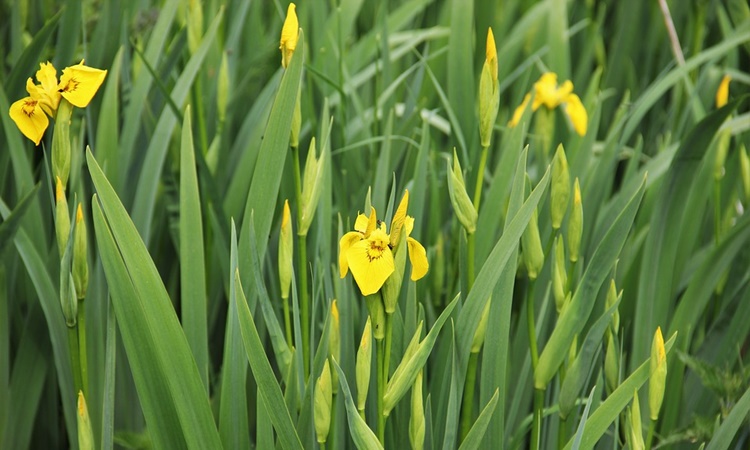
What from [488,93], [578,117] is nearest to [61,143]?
[488,93]

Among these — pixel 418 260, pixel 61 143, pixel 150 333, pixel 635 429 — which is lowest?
pixel 635 429

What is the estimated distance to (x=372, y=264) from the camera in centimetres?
76

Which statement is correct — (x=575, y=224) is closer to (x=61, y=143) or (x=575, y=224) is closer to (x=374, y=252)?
(x=374, y=252)

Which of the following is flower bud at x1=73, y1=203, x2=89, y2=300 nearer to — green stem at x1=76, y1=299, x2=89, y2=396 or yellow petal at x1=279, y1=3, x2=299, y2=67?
green stem at x1=76, y1=299, x2=89, y2=396

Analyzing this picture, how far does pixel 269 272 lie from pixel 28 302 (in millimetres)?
352

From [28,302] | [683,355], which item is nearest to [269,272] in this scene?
[28,302]

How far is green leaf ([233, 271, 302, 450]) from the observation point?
0.83 meters

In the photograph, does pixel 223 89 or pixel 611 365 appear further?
pixel 223 89

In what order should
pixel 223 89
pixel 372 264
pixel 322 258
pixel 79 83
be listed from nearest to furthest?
pixel 372 264 → pixel 79 83 → pixel 322 258 → pixel 223 89

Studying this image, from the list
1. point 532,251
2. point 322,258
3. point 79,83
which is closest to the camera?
point 79,83

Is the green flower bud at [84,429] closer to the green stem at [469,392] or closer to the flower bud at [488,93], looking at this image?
the green stem at [469,392]

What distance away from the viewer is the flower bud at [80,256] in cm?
89

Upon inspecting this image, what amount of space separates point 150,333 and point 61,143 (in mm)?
223

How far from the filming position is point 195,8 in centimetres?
139
